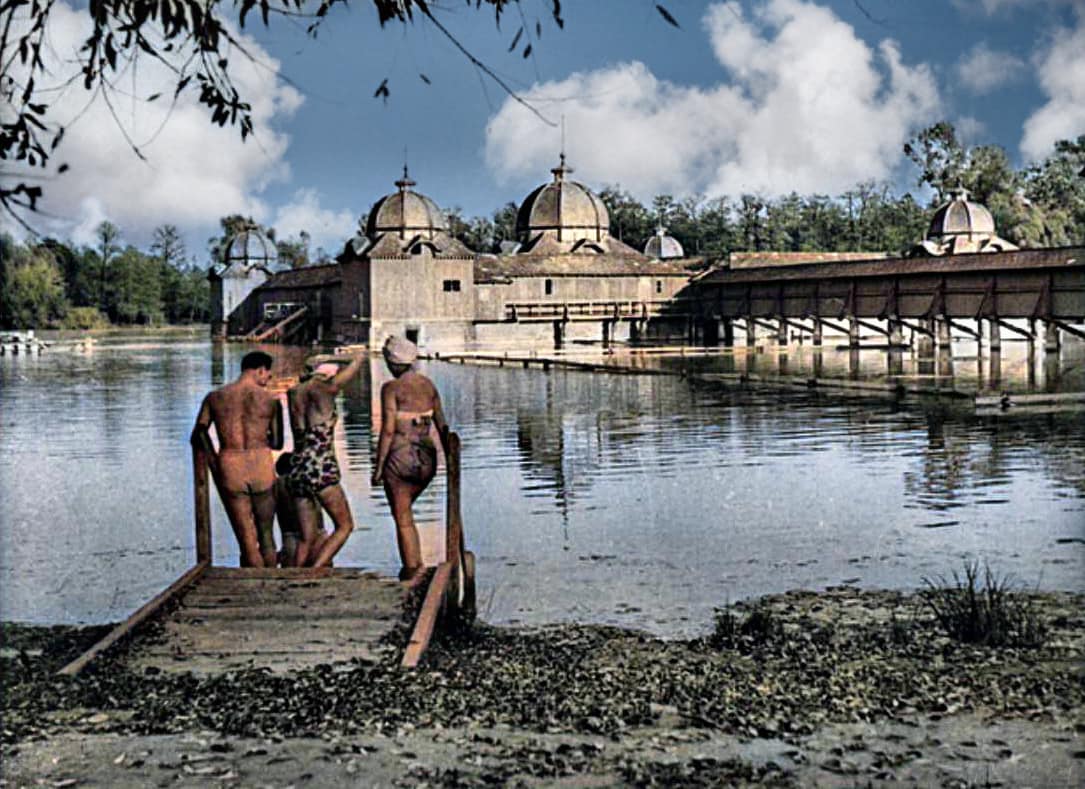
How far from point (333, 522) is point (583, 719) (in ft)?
10.2

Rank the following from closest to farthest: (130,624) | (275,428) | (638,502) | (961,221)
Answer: (130,624), (275,428), (638,502), (961,221)

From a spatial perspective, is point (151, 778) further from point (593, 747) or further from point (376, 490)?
point (376, 490)

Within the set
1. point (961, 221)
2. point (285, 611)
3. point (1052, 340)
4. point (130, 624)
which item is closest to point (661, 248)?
point (961, 221)

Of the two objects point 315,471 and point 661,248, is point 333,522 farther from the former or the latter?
point 661,248

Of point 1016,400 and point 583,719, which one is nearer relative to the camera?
point 583,719

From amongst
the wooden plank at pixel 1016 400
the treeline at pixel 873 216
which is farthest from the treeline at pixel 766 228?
the wooden plank at pixel 1016 400

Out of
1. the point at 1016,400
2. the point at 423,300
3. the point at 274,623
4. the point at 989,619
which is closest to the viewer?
the point at 274,623

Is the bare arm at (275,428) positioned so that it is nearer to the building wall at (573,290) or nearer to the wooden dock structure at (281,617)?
the wooden dock structure at (281,617)

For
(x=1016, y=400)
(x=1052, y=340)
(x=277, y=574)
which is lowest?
(x=277, y=574)

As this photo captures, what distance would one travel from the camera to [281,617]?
24.5 ft

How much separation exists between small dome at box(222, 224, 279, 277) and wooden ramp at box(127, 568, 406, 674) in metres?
71.8

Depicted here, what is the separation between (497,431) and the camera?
71.0 ft

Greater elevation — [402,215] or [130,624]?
[402,215]

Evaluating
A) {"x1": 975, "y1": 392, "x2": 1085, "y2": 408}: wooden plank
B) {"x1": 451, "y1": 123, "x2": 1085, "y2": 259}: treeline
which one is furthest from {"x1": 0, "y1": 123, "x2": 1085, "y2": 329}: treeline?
{"x1": 975, "y1": 392, "x2": 1085, "y2": 408}: wooden plank
